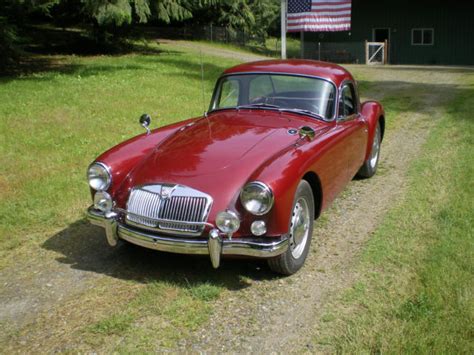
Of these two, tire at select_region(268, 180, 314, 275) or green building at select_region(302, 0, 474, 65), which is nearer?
tire at select_region(268, 180, 314, 275)

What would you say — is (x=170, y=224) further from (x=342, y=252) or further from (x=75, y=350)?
(x=342, y=252)

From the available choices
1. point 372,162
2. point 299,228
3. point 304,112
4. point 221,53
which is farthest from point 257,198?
point 221,53

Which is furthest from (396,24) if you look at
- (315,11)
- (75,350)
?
(75,350)

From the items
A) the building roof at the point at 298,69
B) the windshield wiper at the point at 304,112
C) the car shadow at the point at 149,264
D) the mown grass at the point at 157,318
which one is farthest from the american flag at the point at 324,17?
the mown grass at the point at 157,318

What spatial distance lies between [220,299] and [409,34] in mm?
31314

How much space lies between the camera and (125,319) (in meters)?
3.78

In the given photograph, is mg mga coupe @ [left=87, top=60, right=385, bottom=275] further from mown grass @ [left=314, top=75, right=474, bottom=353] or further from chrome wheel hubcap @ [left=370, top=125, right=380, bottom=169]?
chrome wheel hubcap @ [left=370, top=125, right=380, bottom=169]

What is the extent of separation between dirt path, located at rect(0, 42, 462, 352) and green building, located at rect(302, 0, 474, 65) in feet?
91.0

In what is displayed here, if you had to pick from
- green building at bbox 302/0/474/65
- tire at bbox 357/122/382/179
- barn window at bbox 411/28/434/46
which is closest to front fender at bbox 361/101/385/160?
tire at bbox 357/122/382/179

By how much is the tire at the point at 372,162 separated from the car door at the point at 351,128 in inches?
22.7

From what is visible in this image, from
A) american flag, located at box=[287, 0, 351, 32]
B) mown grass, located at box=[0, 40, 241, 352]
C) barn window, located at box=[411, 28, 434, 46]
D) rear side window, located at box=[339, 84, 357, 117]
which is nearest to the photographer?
mown grass, located at box=[0, 40, 241, 352]

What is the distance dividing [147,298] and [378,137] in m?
4.69

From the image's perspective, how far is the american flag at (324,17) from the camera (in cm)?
2698

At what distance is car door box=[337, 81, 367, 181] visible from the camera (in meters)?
5.77
